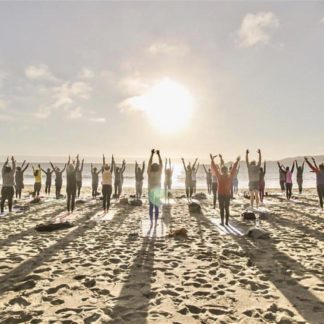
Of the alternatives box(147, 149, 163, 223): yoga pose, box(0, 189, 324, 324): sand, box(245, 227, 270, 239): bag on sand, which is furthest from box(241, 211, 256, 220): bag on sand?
box(147, 149, 163, 223): yoga pose

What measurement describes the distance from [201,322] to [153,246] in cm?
432

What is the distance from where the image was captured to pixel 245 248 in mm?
8398

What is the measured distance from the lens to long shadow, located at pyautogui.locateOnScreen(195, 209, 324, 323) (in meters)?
4.71

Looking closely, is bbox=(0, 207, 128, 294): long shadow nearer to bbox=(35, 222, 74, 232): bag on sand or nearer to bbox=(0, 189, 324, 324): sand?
bbox=(0, 189, 324, 324): sand

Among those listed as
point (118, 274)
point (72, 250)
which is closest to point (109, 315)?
point (118, 274)

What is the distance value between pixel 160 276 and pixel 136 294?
95cm

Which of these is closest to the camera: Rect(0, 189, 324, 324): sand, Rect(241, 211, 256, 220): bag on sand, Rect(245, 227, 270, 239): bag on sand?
Rect(0, 189, 324, 324): sand

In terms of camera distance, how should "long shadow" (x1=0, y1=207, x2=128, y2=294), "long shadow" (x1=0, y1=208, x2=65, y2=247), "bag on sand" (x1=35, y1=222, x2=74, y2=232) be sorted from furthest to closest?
"bag on sand" (x1=35, y1=222, x2=74, y2=232)
"long shadow" (x1=0, y1=208, x2=65, y2=247)
"long shadow" (x1=0, y1=207, x2=128, y2=294)

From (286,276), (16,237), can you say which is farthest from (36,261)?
(286,276)

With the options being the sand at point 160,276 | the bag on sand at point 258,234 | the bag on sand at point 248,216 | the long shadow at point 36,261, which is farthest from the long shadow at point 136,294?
the bag on sand at point 248,216

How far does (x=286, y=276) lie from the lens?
20.2ft

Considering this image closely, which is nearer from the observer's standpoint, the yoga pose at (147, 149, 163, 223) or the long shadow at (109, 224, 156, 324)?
the long shadow at (109, 224, 156, 324)

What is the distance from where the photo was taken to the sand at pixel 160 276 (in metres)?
4.63

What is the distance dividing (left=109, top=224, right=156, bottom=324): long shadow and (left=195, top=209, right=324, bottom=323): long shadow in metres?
2.26
